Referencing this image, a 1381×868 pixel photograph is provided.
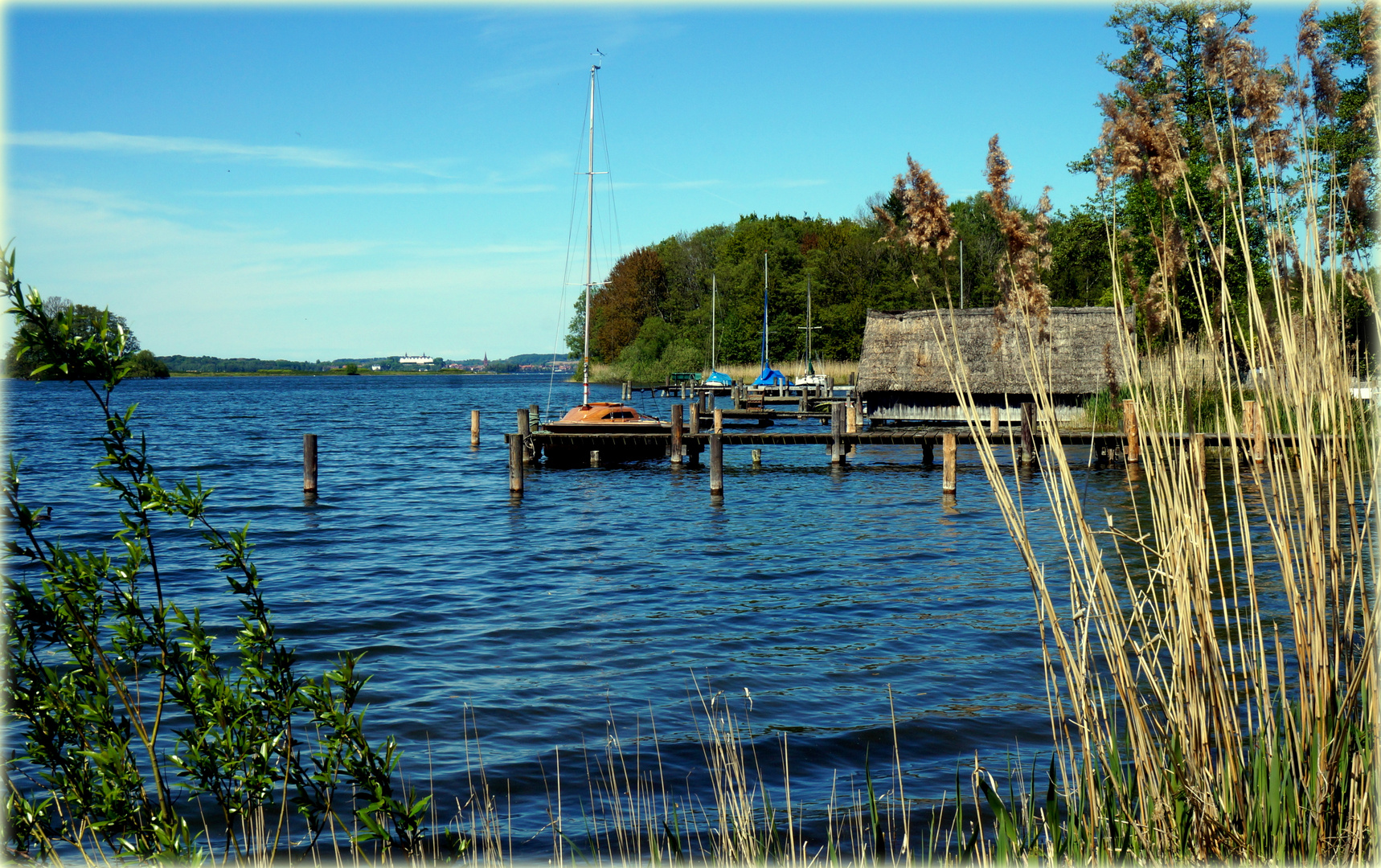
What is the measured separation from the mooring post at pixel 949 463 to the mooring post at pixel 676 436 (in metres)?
6.78

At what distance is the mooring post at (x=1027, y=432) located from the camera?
65.7 feet

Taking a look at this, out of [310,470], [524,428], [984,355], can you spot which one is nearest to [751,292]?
[984,355]

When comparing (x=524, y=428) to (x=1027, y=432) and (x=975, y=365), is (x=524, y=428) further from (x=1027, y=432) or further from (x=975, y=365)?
(x=975, y=365)

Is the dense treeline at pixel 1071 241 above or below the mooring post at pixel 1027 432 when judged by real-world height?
above

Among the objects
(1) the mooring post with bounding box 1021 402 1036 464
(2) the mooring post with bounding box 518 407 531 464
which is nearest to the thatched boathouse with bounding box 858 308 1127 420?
(1) the mooring post with bounding box 1021 402 1036 464

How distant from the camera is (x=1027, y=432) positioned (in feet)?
69.5

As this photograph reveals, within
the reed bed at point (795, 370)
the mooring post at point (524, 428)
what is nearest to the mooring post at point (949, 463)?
the mooring post at point (524, 428)

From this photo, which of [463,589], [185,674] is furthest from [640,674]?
[185,674]

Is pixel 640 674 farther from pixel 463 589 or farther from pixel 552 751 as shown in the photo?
pixel 463 589

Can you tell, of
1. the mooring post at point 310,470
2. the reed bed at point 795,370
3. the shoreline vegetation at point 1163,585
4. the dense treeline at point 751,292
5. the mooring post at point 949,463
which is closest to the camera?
the shoreline vegetation at point 1163,585

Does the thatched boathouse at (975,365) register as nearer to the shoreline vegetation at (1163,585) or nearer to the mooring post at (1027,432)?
the mooring post at (1027,432)

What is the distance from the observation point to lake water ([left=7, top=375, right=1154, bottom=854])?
741 cm

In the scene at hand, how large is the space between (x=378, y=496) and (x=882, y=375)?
49.9 ft

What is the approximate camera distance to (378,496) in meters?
22.6
